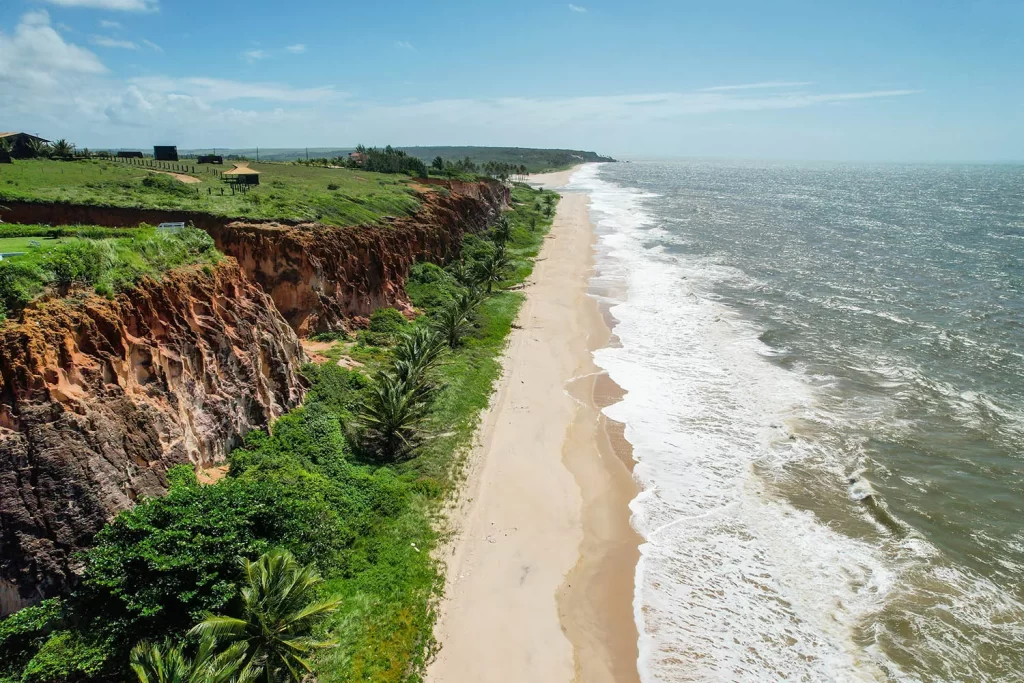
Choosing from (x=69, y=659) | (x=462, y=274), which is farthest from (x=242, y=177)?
(x=69, y=659)

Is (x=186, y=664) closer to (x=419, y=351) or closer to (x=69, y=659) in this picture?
(x=69, y=659)

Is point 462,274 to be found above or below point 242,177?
below

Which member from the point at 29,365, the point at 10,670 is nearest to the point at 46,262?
the point at 29,365

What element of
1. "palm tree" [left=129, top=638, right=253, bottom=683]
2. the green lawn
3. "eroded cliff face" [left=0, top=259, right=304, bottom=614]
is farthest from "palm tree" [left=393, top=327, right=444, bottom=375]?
"palm tree" [left=129, top=638, right=253, bottom=683]

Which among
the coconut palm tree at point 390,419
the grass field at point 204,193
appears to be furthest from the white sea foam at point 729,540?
the grass field at point 204,193

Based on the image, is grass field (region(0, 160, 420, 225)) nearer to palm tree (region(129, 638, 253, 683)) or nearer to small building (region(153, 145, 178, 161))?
small building (region(153, 145, 178, 161))

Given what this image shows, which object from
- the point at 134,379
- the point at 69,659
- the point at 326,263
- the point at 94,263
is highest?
the point at 94,263

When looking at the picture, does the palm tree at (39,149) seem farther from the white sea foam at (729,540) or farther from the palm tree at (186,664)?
the palm tree at (186,664)

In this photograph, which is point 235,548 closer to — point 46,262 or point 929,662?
point 46,262
